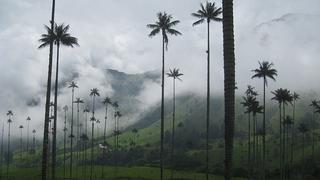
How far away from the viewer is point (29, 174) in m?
196

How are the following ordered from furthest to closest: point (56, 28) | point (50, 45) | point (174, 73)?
point (174, 73), point (56, 28), point (50, 45)

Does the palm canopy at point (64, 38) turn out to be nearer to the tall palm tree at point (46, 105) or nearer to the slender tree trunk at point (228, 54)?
the tall palm tree at point (46, 105)

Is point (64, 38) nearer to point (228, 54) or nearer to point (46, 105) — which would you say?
point (46, 105)

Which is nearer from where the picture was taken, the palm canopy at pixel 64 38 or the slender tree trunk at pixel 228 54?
the slender tree trunk at pixel 228 54

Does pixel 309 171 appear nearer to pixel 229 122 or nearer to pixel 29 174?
pixel 29 174

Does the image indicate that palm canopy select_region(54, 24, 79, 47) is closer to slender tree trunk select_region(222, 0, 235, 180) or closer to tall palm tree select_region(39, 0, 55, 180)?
tall palm tree select_region(39, 0, 55, 180)

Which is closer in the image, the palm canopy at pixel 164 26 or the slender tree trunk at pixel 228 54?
the slender tree trunk at pixel 228 54

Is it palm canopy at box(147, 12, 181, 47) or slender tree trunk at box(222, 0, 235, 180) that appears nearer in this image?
slender tree trunk at box(222, 0, 235, 180)

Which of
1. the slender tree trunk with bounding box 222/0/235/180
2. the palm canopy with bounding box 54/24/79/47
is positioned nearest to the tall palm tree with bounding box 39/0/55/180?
the palm canopy with bounding box 54/24/79/47

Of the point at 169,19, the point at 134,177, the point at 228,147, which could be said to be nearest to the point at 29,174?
the point at 134,177

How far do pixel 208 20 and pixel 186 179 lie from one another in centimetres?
9753

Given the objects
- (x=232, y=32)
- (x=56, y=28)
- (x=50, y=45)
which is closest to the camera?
(x=232, y=32)

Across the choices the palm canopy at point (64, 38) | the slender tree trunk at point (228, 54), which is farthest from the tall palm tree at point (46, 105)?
the slender tree trunk at point (228, 54)

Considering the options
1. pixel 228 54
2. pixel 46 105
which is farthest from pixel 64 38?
pixel 228 54
